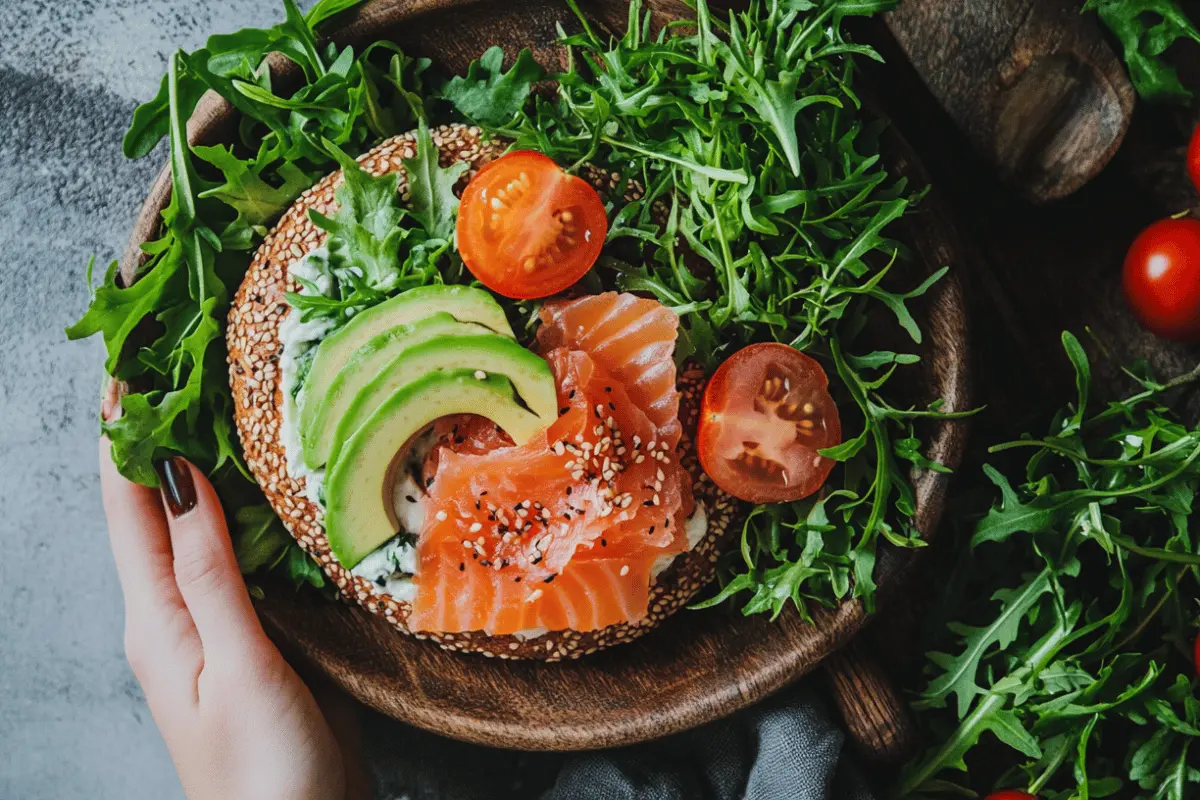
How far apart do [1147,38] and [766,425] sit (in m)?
Answer: 1.05

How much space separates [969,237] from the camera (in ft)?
6.72

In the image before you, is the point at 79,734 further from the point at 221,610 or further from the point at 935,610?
the point at 935,610

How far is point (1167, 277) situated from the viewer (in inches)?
73.5

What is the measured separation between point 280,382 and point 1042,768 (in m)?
1.53

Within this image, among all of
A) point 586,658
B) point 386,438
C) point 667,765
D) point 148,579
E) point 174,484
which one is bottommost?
point 667,765

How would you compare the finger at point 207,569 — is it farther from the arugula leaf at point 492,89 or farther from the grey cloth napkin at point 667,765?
the arugula leaf at point 492,89

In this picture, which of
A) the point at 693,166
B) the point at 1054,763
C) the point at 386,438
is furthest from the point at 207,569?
the point at 1054,763

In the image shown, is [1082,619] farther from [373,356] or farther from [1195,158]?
[373,356]

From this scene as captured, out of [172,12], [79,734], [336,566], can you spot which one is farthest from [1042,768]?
[172,12]

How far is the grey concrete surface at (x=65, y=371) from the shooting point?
6.79 ft

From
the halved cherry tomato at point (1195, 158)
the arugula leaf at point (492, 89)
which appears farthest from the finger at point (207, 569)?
the halved cherry tomato at point (1195, 158)

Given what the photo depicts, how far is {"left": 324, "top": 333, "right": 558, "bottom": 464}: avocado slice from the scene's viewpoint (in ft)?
4.65

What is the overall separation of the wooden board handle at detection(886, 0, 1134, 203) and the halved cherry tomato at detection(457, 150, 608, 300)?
74 centimetres

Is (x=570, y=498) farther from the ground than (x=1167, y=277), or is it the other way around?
(x=1167, y=277)
